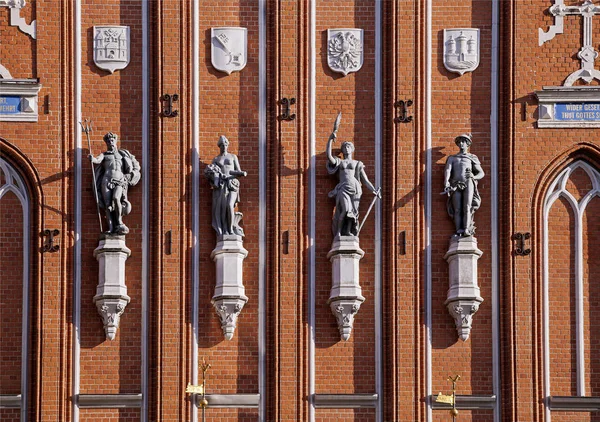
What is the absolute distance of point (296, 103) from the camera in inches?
1222

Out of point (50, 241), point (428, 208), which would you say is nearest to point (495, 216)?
point (428, 208)

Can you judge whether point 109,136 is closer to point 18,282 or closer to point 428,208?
point 18,282

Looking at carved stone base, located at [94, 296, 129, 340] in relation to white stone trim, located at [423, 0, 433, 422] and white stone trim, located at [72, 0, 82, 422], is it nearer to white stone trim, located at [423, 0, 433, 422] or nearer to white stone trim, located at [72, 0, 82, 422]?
white stone trim, located at [72, 0, 82, 422]

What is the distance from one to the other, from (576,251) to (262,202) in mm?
4739

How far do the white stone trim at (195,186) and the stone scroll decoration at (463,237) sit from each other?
12.1 feet

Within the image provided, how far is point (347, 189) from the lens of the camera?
30500 millimetres

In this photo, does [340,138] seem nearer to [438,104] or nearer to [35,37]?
[438,104]

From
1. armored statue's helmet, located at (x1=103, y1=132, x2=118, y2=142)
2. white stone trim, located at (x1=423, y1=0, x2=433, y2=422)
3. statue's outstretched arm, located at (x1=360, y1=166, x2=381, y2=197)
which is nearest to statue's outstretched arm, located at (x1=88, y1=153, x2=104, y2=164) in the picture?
armored statue's helmet, located at (x1=103, y1=132, x2=118, y2=142)

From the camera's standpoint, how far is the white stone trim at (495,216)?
99.8 ft

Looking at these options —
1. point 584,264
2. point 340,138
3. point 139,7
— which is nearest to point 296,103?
point 340,138

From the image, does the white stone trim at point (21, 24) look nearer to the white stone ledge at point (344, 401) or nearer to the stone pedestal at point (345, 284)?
the stone pedestal at point (345, 284)

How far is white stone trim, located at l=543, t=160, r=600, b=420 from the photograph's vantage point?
3050 cm

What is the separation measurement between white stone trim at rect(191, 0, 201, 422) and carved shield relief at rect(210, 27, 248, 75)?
26cm

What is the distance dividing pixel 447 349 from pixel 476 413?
103 cm
